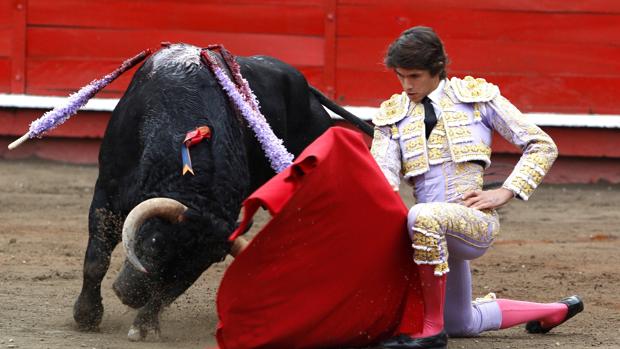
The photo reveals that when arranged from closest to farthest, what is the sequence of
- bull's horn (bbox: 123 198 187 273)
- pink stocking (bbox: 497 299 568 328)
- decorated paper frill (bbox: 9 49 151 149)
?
1. bull's horn (bbox: 123 198 187 273)
2. pink stocking (bbox: 497 299 568 328)
3. decorated paper frill (bbox: 9 49 151 149)

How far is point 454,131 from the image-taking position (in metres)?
3.21

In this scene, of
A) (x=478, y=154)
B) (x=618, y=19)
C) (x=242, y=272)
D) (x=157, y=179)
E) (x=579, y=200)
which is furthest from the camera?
(x=618, y=19)

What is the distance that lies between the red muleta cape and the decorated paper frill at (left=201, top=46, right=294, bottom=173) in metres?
0.66

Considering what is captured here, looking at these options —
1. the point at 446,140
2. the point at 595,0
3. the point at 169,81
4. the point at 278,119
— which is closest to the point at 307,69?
the point at 595,0

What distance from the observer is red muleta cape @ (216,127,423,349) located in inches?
115

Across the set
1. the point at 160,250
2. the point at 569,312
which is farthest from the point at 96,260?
the point at 569,312

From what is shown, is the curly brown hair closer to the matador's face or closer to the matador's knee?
the matador's face

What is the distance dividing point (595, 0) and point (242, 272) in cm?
480

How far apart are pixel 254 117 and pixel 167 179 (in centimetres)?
44

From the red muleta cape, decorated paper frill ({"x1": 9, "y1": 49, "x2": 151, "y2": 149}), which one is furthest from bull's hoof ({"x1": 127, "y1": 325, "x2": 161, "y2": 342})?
decorated paper frill ({"x1": 9, "y1": 49, "x2": 151, "y2": 149})

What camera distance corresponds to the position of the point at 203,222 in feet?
10.6

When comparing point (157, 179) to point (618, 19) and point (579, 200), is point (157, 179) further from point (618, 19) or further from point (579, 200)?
point (618, 19)

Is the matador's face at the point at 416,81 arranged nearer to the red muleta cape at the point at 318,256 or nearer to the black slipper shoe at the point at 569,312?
the red muleta cape at the point at 318,256

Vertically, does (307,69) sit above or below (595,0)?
below
